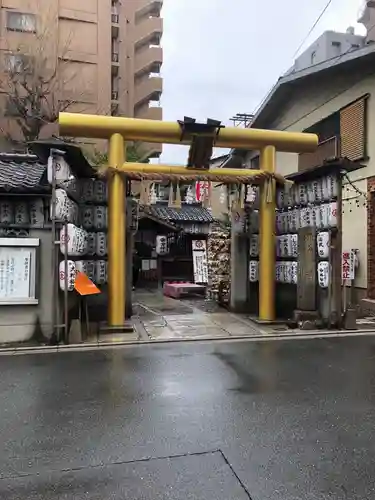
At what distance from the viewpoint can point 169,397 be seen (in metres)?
5.70

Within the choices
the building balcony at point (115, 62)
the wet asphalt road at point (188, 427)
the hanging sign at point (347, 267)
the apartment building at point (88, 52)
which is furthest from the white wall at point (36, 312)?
the building balcony at point (115, 62)

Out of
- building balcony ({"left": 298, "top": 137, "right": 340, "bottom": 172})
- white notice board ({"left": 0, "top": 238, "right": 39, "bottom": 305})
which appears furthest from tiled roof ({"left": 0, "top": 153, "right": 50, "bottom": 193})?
building balcony ({"left": 298, "top": 137, "right": 340, "bottom": 172})

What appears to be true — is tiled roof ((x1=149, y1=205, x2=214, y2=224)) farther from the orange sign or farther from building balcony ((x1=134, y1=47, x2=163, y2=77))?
building balcony ((x1=134, y1=47, x2=163, y2=77))

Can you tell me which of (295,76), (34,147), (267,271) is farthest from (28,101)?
(267,271)

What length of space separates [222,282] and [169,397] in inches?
373

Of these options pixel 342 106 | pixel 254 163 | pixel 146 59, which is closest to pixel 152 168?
pixel 342 106

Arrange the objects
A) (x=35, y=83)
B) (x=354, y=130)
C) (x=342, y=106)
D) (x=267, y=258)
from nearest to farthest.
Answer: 1. (x=267, y=258)
2. (x=354, y=130)
3. (x=342, y=106)
4. (x=35, y=83)

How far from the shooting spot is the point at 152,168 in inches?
417

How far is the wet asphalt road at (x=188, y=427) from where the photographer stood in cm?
349

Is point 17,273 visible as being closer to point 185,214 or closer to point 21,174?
point 21,174

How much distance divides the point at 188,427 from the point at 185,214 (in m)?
19.6

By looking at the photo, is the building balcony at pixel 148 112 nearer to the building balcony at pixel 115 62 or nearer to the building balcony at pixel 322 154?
the building balcony at pixel 115 62

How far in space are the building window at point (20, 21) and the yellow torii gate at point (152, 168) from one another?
21.6 m

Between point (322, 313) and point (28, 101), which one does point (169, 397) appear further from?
point (28, 101)
